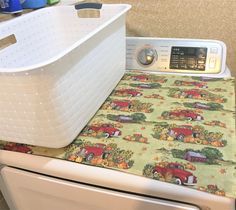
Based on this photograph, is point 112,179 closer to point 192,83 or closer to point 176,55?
point 192,83

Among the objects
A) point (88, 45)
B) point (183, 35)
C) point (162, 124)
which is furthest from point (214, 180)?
point (183, 35)

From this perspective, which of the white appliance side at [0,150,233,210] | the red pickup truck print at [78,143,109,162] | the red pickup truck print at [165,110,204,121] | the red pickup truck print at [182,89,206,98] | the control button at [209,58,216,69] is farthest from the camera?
the control button at [209,58,216,69]

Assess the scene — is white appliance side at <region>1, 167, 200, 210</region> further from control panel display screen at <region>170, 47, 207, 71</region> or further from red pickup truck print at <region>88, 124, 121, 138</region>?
control panel display screen at <region>170, 47, 207, 71</region>

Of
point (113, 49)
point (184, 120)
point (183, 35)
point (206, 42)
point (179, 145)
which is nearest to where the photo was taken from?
point (179, 145)

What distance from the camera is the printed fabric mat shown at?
692 millimetres

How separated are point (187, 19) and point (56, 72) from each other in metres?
0.96

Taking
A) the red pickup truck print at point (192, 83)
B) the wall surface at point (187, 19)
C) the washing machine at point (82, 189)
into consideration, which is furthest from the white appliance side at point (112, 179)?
the wall surface at point (187, 19)

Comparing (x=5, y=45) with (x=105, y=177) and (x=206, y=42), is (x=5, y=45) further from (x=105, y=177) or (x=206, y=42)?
(x=206, y=42)

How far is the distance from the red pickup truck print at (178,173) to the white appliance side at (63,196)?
0.06 m

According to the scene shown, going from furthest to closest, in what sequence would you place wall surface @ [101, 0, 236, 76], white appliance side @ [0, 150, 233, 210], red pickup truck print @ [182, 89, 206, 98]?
1. wall surface @ [101, 0, 236, 76]
2. red pickup truck print @ [182, 89, 206, 98]
3. white appliance side @ [0, 150, 233, 210]

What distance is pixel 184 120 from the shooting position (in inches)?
34.8

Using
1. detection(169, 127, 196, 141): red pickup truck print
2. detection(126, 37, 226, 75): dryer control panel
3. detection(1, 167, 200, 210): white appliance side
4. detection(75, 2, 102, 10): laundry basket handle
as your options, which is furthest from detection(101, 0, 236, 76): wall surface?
detection(1, 167, 200, 210): white appliance side

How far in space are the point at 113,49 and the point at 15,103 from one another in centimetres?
46

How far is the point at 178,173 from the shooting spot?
68 cm
